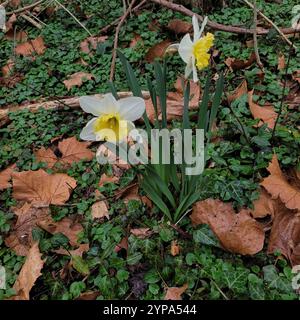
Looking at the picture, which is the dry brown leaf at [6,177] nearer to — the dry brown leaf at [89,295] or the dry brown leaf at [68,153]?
the dry brown leaf at [68,153]

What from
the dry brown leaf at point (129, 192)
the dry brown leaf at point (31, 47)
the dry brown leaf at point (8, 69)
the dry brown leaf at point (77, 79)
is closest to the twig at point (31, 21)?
the dry brown leaf at point (31, 47)

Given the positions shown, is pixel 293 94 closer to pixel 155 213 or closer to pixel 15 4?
pixel 155 213

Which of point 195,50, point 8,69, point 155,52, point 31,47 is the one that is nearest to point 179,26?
point 155,52

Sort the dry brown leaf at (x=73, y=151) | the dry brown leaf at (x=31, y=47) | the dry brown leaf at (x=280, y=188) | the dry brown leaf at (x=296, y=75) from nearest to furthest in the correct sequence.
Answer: the dry brown leaf at (x=280, y=188)
the dry brown leaf at (x=73, y=151)
the dry brown leaf at (x=296, y=75)
the dry brown leaf at (x=31, y=47)

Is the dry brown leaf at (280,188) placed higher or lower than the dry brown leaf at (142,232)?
higher

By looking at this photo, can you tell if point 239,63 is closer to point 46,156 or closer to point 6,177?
point 46,156

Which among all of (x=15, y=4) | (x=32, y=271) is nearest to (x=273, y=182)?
(x=32, y=271)

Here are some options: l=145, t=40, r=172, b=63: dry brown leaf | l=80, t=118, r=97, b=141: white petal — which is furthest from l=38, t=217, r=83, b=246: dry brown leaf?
l=145, t=40, r=172, b=63: dry brown leaf
